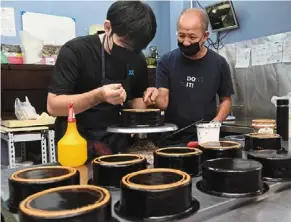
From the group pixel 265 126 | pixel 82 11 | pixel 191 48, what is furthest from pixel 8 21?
pixel 265 126

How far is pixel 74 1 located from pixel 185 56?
7.15ft

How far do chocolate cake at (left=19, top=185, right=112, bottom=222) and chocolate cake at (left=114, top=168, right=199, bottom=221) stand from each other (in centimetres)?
6

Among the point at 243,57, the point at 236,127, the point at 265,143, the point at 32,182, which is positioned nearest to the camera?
the point at 32,182

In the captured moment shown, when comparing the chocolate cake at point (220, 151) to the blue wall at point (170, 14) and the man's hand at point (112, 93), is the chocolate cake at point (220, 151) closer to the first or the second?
the man's hand at point (112, 93)

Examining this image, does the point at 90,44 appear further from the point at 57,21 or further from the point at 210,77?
the point at 57,21

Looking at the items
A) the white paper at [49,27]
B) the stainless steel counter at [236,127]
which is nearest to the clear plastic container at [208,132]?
the stainless steel counter at [236,127]

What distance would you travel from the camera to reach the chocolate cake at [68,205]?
0.58m

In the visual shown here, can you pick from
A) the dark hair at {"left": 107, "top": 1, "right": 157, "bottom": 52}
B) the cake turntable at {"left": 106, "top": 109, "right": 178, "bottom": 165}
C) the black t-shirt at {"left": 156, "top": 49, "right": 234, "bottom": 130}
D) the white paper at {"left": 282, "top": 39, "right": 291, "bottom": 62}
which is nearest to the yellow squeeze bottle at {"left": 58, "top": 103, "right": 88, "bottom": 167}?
the cake turntable at {"left": 106, "top": 109, "right": 178, "bottom": 165}

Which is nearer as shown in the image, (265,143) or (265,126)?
(265,143)

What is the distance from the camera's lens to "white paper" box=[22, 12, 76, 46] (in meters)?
3.50

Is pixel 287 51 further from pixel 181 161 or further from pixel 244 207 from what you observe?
pixel 244 207

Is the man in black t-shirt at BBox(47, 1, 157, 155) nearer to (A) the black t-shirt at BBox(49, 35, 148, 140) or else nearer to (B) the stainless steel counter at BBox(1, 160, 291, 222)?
(A) the black t-shirt at BBox(49, 35, 148, 140)

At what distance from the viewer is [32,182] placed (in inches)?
29.7

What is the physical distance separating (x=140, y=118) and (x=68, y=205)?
24.4 inches
